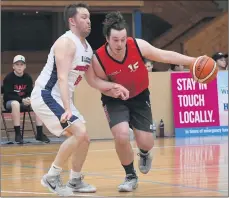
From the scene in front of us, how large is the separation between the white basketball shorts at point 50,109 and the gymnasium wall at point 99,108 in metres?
7.87

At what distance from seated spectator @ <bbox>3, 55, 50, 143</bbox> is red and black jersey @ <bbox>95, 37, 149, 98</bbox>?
7230 millimetres

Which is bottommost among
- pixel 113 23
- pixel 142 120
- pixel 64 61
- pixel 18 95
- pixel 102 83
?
pixel 142 120

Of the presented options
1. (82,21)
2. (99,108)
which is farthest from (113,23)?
(99,108)

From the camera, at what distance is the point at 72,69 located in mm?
7926

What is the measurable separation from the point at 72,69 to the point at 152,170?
2663mm

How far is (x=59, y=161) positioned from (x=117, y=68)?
1.23 metres

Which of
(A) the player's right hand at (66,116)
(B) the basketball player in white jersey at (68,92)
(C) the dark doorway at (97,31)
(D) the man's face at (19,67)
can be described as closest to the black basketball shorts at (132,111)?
(B) the basketball player in white jersey at (68,92)

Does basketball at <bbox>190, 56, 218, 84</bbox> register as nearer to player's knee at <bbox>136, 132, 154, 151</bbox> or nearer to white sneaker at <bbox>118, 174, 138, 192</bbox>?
player's knee at <bbox>136, 132, 154, 151</bbox>

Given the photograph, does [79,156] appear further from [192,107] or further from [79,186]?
[192,107]

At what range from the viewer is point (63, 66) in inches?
303

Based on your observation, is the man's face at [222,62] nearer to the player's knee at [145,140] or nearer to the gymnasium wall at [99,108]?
the gymnasium wall at [99,108]

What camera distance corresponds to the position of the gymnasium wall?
15938 mm

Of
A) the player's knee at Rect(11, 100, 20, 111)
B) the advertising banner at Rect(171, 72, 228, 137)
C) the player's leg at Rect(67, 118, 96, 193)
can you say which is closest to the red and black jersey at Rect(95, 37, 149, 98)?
the player's leg at Rect(67, 118, 96, 193)

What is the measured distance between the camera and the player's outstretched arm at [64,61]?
7.61 meters
